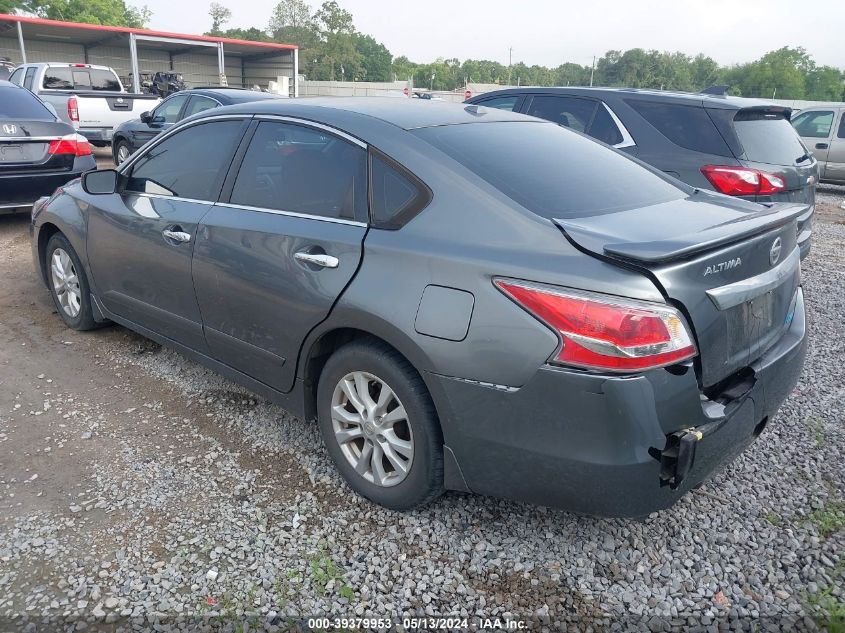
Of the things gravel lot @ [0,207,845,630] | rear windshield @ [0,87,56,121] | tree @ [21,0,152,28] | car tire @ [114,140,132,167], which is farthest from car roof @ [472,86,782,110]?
tree @ [21,0,152,28]

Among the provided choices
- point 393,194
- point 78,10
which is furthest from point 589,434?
point 78,10

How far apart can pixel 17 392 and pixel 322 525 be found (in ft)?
7.30

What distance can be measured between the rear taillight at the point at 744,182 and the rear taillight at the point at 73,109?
1204cm

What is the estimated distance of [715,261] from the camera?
2252 millimetres

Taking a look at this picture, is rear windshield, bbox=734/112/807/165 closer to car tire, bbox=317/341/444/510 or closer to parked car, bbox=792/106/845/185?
car tire, bbox=317/341/444/510

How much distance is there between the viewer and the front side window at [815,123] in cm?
1298

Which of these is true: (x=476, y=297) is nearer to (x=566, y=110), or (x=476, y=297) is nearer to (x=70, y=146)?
(x=566, y=110)

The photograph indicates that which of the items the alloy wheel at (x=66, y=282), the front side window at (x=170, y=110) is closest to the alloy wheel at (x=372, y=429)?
the alloy wheel at (x=66, y=282)

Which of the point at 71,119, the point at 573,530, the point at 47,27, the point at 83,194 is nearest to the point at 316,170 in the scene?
the point at 573,530

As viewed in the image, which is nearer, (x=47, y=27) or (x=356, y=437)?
(x=356, y=437)

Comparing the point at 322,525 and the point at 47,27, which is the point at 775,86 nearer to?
the point at 47,27

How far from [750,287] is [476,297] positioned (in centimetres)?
103

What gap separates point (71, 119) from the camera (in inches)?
499

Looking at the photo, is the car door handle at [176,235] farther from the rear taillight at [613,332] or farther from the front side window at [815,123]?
the front side window at [815,123]
